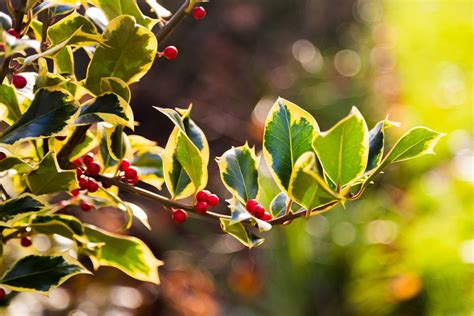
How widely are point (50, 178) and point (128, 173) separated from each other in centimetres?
7

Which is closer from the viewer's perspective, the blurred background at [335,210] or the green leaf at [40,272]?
the green leaf at [40,272]

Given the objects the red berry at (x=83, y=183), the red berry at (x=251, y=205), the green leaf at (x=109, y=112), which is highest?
the green leaf at (x=109, y=112)

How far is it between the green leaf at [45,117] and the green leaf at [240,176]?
13cm

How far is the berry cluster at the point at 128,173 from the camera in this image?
0.60 m

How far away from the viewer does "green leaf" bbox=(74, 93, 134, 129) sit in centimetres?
53

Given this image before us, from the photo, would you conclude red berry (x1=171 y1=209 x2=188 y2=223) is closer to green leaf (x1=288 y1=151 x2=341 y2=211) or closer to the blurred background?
green leaf (x1=288 y1=151 x2=341 y2=211)

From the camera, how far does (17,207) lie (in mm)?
547

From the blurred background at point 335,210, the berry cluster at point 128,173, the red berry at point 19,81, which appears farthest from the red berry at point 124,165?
the blurred background at point 335,210

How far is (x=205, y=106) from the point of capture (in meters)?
3.12

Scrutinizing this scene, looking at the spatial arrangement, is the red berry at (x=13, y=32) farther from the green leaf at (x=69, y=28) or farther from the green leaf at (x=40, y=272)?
the green leaf at (x=40, y=272)

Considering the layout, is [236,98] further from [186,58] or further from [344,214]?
[344,214]

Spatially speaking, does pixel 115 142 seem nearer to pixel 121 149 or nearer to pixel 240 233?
pixel 121 149

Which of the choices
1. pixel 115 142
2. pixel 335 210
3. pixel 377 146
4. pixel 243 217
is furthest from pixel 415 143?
pixel 335 210

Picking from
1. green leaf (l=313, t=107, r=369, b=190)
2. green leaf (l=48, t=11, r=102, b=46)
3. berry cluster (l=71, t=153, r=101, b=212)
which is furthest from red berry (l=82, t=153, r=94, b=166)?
green leaf (l=313, t=107, r=369, b=190)
